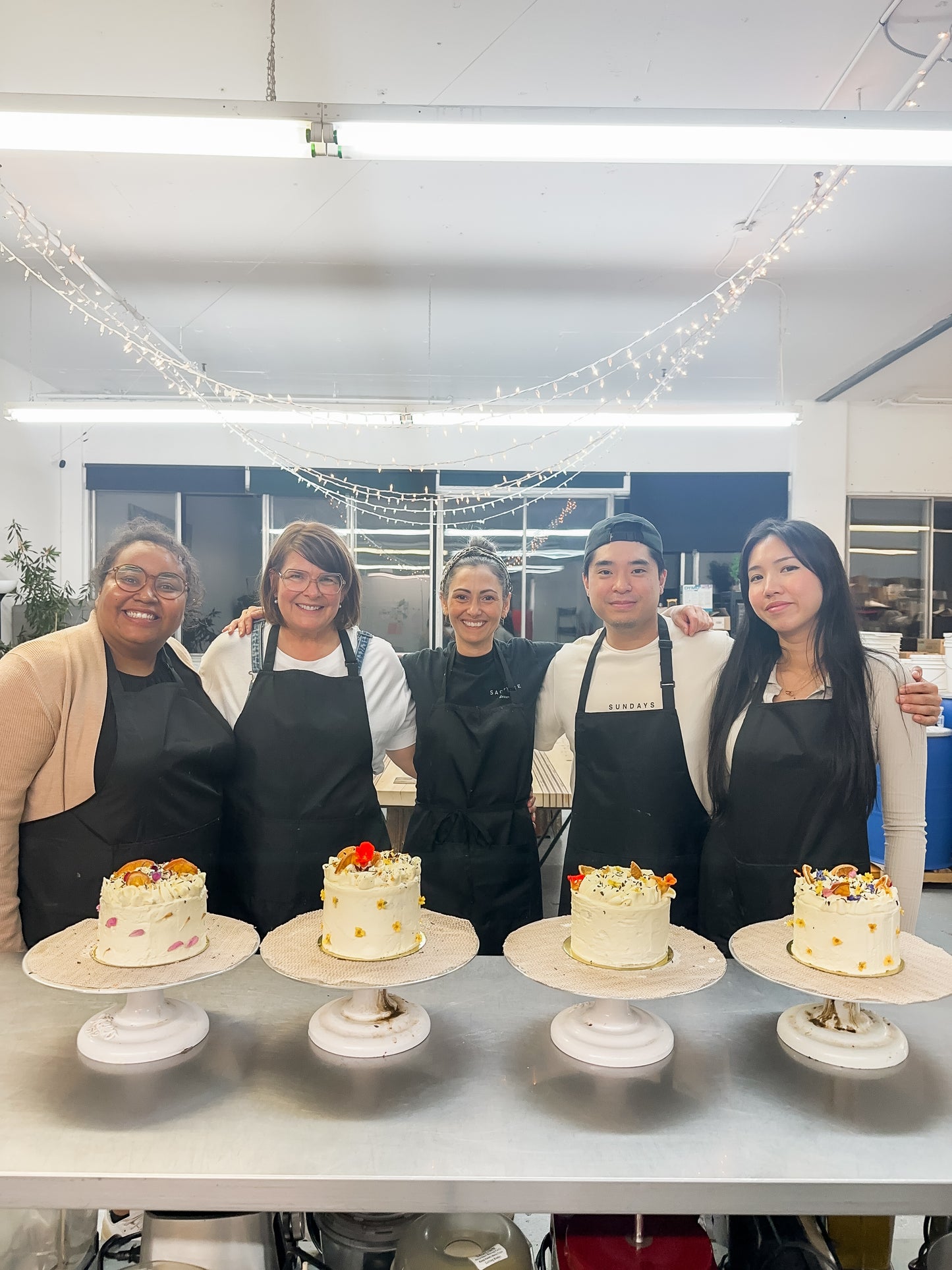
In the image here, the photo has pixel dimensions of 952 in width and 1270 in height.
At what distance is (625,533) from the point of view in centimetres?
228

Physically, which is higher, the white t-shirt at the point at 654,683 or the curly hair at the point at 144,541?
the curly hair at the point at 144,541

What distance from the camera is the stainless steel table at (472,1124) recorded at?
1036mm

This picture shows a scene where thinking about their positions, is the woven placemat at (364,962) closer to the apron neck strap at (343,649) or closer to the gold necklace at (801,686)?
the apron neck strap at (343,649)

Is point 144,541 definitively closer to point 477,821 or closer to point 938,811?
point 477,821

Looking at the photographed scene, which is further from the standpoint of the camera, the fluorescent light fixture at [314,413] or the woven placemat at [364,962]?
the fluorescent light fixture at [314,413]

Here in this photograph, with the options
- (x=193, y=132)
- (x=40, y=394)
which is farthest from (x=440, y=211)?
(x=40, y=394)

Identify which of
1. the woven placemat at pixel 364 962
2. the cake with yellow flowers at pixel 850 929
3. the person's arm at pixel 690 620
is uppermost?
the person's arm at pixel 690 620

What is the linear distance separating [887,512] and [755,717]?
728 cm

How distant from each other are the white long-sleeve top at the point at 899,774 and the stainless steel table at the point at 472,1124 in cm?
46

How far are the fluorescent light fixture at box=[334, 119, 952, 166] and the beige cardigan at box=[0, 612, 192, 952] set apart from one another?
4.92ft

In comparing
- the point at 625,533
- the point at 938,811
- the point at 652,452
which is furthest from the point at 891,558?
the point at 625,533

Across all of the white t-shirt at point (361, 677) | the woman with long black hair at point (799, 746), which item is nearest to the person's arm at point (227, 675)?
the white t-shirt at point (361, 677)

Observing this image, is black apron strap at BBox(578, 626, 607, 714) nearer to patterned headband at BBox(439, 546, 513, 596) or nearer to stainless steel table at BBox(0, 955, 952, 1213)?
patterned headband at BBox(439, 546, 513, 596)

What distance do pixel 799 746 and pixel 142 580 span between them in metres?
1.66
